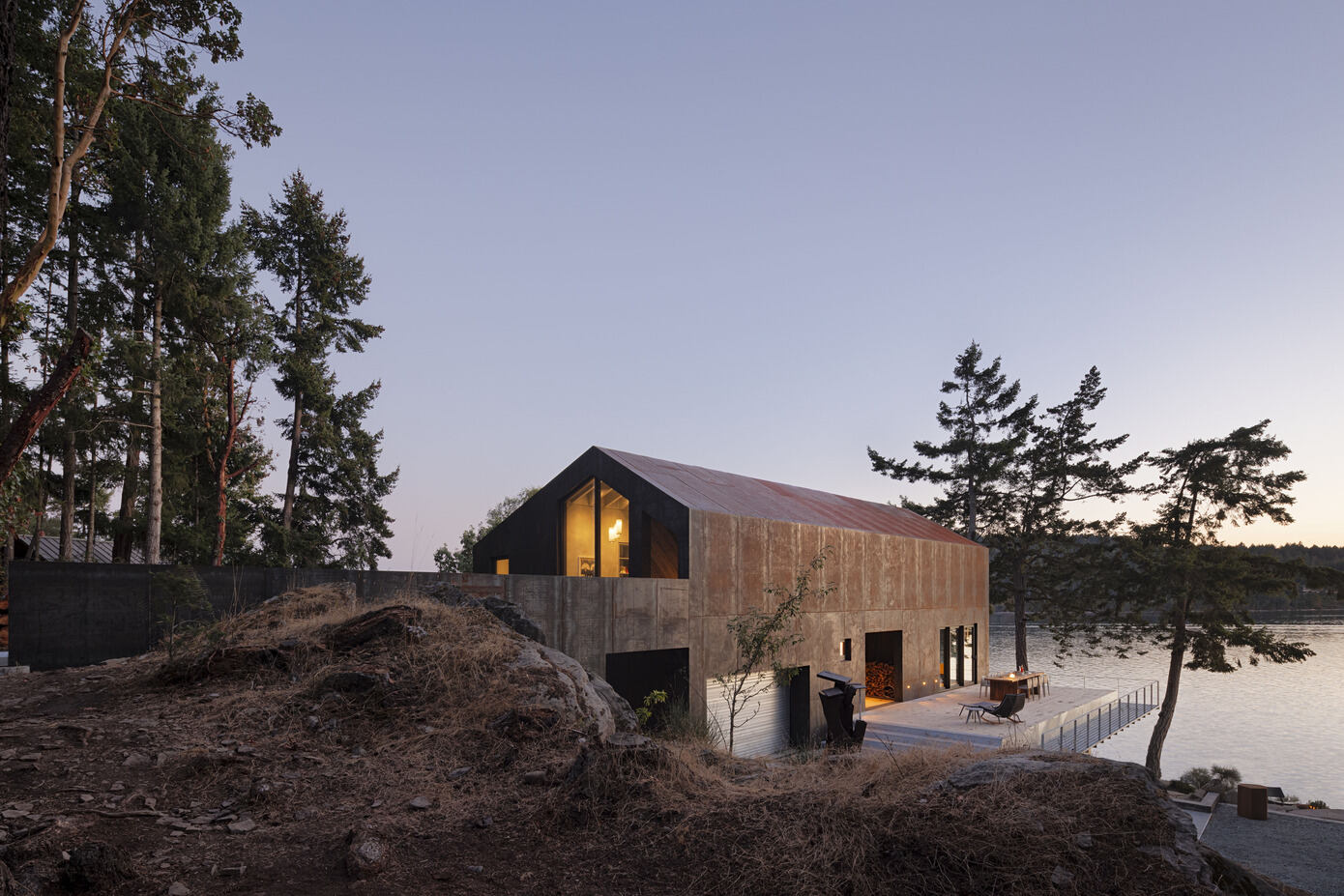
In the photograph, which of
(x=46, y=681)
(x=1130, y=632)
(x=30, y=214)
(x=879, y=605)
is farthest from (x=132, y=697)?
(x=1130, y=632)

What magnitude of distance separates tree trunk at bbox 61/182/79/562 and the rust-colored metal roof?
43.4 feet

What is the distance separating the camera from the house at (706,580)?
46.6 feet

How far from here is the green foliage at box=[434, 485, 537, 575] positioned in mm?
47500

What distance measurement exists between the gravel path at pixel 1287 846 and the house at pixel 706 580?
8.52m

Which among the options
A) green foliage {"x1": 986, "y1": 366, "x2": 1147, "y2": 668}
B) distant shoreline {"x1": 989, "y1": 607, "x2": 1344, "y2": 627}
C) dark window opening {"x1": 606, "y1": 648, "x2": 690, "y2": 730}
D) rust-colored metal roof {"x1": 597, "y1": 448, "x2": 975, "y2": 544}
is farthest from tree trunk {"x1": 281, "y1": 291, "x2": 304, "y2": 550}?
distant shoreline {"x1": 989, "y1": 607, "x2": 1344, "y2": 627}

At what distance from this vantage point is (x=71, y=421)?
17.8 meters

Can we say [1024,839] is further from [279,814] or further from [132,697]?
[132,697]

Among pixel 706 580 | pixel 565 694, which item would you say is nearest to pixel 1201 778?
pixel 706 580

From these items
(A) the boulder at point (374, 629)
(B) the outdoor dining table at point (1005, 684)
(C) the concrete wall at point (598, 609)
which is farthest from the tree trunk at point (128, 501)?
(B) the outdoor dining table at point (1005, 684)

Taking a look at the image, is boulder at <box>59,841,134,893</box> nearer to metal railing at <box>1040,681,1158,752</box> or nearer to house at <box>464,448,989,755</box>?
house at <box>464,448,989,755</box>

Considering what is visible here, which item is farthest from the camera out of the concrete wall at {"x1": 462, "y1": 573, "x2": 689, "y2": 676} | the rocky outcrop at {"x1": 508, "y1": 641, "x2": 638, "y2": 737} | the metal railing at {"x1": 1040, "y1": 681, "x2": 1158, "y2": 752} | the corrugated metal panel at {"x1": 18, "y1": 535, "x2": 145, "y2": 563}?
the corrugated metal panel at {"x1": 18, "y1": 535, "x2": 145, "y2": 563}

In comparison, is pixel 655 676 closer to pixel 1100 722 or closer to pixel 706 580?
pixel 706 580

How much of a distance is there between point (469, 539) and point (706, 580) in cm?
3912

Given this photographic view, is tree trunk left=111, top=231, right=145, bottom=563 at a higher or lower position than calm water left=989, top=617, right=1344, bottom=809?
higher
